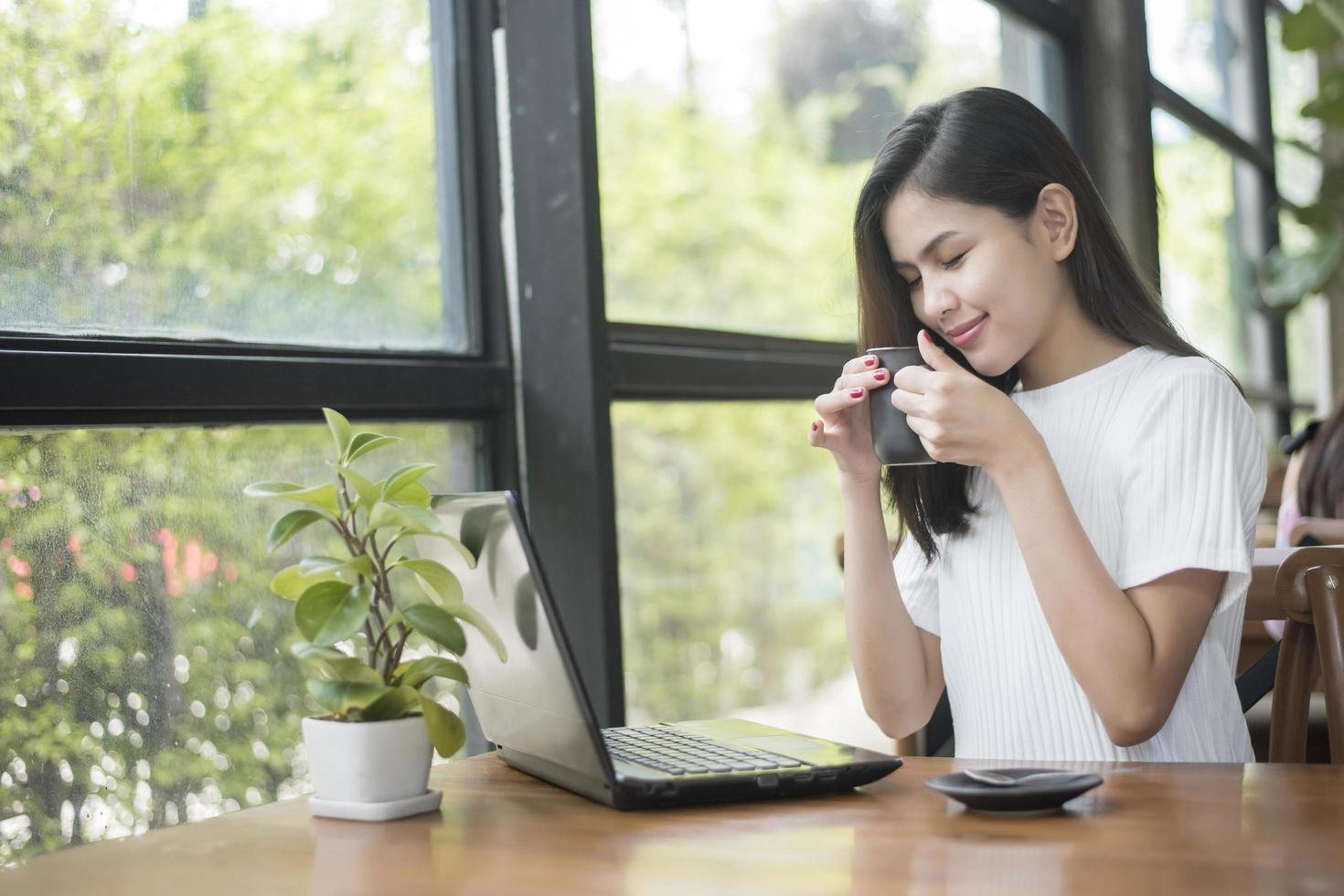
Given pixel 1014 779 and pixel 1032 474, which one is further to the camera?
pixel 1032 474

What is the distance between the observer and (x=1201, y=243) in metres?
4.89

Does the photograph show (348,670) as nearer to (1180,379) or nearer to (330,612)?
(330,612)

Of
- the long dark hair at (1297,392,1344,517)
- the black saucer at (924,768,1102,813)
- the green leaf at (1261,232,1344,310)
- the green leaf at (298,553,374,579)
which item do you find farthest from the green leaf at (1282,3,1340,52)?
the green leaf at (298,553,374,579)

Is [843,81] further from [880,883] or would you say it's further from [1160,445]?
[880,883]

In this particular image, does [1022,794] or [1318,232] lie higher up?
[1318,232]

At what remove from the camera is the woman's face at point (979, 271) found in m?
1.32

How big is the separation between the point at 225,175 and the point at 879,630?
882 mm

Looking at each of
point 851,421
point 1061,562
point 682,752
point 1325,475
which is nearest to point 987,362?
point 851,421

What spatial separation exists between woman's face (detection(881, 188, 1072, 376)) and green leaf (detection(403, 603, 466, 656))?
0.62 metres

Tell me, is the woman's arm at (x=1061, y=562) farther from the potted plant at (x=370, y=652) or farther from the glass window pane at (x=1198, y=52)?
the glass window pane at (x=1198, y=52)

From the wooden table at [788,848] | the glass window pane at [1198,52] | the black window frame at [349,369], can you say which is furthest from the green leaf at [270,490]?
the glass window pane at [1198,52]

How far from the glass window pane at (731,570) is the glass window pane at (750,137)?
0.65 feet

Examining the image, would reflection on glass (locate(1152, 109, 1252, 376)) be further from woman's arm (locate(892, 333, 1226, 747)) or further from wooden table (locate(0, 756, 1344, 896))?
wooden table (locate(0, 756, 1344, 896))

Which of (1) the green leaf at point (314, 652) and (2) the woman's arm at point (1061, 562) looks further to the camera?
(2) the woman's arm at point (1061, 562)
